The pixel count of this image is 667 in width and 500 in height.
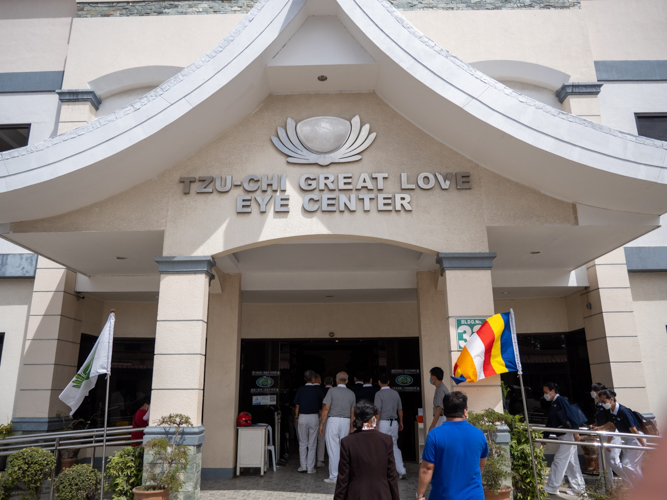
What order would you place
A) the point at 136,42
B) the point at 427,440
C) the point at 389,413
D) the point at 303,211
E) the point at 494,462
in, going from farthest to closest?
the point at 136,42, the point at 389,413, the point at 303,211, the point at 494,462, the point at 427,440

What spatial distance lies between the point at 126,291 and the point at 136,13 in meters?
6.77

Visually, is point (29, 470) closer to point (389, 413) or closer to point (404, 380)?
point (389, 413)

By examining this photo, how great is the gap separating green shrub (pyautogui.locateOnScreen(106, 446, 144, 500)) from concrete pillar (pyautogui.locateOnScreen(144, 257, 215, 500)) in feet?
0.87

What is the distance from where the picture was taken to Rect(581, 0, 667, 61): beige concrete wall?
12.4 metres

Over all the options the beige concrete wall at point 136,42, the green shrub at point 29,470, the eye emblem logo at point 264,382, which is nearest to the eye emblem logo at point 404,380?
the eye emblem logo at point 264,382

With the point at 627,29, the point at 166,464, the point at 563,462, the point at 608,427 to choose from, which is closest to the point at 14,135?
the point at 166,464

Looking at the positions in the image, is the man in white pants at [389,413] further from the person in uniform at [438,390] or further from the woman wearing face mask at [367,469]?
the woman wearing face mask at [367,469]

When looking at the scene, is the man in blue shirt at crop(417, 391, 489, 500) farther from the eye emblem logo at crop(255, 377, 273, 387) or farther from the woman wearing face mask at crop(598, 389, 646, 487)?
the eye emblem logo at crop(255, 377, 273, 387)

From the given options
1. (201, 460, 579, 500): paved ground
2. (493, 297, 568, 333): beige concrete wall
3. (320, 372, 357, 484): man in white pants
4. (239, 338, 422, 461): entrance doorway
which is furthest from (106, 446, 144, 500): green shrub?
(493, 297, 568, 333): beige concrete wall

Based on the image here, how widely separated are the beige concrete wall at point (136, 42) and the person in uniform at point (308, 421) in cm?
807

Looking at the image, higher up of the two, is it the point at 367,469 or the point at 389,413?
the point at 389,413

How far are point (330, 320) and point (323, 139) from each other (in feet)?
20.8

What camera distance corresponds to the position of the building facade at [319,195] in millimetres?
7477

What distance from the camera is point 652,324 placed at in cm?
1149
